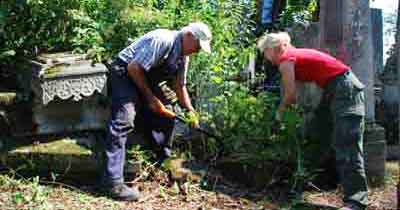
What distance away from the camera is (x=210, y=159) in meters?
6.46

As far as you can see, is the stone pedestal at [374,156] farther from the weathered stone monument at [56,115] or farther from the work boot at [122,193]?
the weathered stone monument at [56,115]

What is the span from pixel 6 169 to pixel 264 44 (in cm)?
251

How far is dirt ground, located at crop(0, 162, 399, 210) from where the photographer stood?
5.41m

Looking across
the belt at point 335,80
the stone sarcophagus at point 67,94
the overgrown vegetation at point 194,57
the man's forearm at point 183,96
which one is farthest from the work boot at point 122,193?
the belt at point 335,80

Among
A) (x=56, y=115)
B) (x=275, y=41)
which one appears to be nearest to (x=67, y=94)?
(x=56, y=115)

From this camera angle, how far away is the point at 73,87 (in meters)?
5.97

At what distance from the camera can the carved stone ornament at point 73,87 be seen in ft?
19.3

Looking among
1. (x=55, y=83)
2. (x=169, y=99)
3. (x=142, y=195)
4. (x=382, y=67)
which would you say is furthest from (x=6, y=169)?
(x=382, y=67)

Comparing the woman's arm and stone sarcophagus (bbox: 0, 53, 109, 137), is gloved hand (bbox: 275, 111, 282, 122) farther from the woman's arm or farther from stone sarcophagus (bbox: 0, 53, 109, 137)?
stone sarcophagus (bbox: 0, 53, 109, 137)

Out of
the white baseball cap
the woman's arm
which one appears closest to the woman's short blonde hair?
the woman's arm

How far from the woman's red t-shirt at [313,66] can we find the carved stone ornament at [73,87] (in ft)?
5.59

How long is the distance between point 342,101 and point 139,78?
172cm

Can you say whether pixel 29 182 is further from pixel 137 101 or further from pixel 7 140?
pixel 137 101

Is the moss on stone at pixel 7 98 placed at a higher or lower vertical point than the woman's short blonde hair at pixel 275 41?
lower
